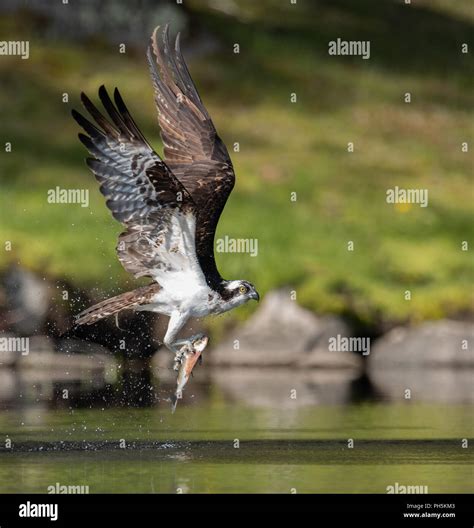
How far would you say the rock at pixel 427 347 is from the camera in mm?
27984

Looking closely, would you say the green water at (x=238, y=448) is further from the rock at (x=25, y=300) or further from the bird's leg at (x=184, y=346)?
the rock at (x=25, y=300)

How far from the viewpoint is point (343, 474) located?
16641mm

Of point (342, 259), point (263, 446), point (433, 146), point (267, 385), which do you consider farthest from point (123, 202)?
point (433, 146)

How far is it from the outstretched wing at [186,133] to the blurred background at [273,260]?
9.75ft

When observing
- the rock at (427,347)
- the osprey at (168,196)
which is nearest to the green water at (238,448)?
the osprey at (168,196)

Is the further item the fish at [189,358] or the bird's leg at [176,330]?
the bird's leg at [176,330]

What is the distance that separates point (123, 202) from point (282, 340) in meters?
10.7

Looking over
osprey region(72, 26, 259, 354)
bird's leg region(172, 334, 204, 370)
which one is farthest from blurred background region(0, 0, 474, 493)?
osprey region(72, 26, 259, 354)

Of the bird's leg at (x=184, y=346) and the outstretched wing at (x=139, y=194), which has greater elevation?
the outstretched wing at (x=139, y=194)

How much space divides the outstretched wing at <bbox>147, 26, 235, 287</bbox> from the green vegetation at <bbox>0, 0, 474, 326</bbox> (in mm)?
8125

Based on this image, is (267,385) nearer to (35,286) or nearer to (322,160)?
(35,286)

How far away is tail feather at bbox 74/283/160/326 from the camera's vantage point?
18.3 metres

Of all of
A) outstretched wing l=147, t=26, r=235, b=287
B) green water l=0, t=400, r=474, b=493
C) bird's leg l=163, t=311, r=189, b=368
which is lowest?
green water l=0, t=400, r=474, b=493

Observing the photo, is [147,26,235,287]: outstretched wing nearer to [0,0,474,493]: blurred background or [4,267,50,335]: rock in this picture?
[0,0,474,493]: blurred background
